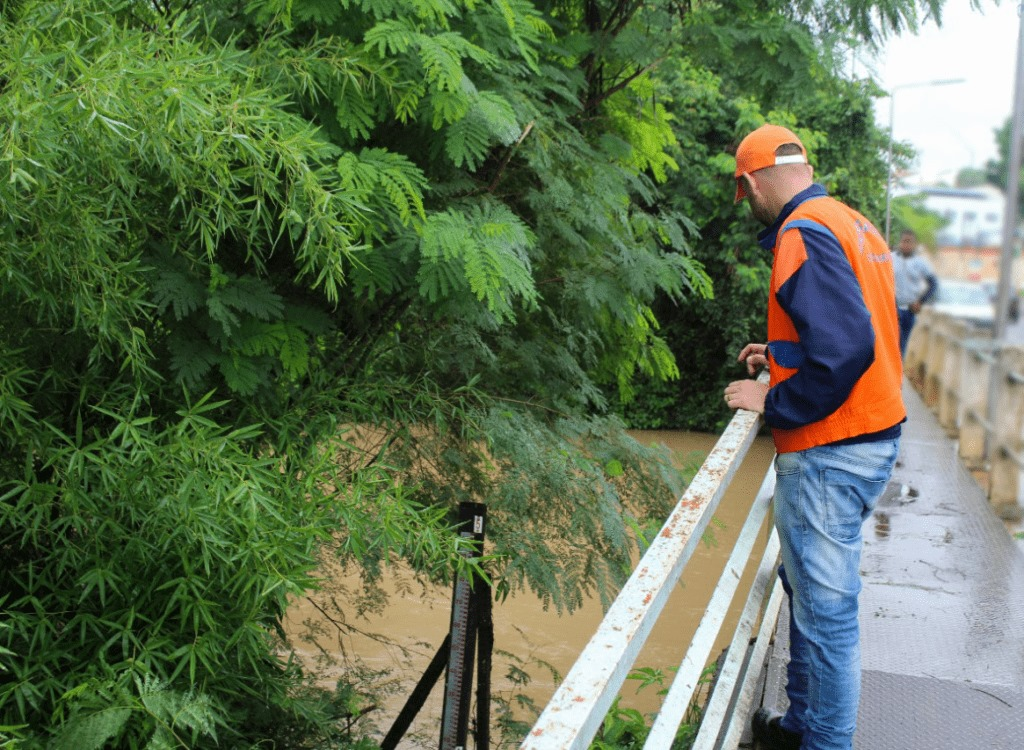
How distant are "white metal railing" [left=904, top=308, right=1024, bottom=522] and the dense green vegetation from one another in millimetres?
2158

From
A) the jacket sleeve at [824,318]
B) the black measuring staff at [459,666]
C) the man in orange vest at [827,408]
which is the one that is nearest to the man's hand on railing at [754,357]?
the man in orange vest at [827,408]

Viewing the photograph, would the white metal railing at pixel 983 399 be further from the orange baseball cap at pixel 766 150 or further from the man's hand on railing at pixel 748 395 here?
the orange baseball cap at pixel 766 150

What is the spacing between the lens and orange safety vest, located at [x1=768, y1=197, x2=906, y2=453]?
2.66 m

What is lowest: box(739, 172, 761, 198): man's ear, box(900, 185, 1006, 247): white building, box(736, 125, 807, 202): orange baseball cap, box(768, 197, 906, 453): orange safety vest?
box(768, 197, 906, 453): orange safety vest

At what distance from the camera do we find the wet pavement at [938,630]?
3365mm

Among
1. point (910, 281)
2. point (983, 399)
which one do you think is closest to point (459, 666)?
point (910, 281)

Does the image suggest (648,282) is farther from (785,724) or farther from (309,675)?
(785,724)

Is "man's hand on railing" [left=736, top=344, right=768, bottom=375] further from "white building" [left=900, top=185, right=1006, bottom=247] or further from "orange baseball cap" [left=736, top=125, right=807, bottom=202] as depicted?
"white building" [left=900, top=185, right=1006, bottom=247]

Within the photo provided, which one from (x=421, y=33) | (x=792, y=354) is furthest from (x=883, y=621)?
(x=421, y=33)

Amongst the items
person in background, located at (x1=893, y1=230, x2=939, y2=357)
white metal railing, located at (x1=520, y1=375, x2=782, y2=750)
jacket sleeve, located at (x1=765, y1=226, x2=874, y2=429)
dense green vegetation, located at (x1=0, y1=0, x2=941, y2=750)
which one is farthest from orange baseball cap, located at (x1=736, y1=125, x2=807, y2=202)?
person in background, located at (x1=893, y1=230, x2=939, y2=357)

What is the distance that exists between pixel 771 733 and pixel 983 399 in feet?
23.6

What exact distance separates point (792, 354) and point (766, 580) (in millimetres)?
977

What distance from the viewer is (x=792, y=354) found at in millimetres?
2719

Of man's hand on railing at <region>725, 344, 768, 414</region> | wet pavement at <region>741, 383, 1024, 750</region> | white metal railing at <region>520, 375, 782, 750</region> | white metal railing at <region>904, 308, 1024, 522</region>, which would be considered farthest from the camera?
white metal railing at <region>904, 308, 1024, 522</region>
